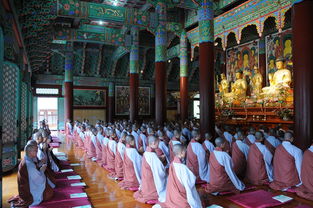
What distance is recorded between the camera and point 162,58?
41.8ft

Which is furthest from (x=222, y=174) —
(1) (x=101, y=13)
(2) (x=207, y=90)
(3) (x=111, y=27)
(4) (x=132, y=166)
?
(3) (x=111, y=27)

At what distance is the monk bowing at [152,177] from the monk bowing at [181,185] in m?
0.68

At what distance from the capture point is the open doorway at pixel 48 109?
2400 centimetres

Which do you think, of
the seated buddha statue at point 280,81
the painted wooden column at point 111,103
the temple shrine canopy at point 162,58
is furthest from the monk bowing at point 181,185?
the painted wooden column at point 111,103

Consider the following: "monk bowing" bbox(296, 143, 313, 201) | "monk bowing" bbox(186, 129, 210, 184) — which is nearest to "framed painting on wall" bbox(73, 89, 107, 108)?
"monk bowing" bbox(186, 129, 210, 184)

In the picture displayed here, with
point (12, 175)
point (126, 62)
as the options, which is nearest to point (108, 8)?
point (12, 175)

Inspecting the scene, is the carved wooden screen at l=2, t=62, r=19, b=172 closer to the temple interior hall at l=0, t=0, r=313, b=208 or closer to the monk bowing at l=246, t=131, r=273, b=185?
the temple interior hall at l=0, t=0, r=313, b=208

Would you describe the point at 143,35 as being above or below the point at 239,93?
above

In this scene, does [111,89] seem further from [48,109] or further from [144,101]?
[48,109]

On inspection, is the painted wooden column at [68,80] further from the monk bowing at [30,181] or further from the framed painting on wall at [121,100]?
the monk bowing at [30,181]

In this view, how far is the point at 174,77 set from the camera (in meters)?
26.9

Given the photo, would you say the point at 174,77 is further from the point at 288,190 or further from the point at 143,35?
the point at 288,190

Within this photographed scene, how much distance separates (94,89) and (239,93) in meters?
13.9

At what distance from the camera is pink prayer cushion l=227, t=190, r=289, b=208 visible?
457cm
